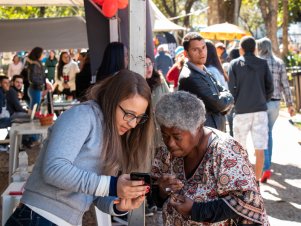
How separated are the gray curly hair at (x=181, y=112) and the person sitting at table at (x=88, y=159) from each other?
9 cm

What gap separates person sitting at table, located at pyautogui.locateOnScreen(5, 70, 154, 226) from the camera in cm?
231

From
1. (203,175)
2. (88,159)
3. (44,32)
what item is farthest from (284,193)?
(44,32)

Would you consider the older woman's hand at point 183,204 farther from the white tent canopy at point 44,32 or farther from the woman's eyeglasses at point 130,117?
the white tent canopy at point 44,32

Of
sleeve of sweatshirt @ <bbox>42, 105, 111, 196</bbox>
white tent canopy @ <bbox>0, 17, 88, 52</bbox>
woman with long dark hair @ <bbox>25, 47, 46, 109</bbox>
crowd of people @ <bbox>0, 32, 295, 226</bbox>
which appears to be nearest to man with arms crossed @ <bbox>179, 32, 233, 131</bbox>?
crowd of people @ <bbox>0, 32, 295, 226</bbox>

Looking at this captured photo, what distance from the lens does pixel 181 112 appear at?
2553 millimetres

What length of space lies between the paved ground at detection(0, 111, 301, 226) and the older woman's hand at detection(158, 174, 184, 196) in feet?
10.6

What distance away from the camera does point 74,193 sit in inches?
96.3

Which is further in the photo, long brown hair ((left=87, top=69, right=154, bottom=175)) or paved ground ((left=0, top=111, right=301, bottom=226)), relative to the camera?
paved ground ((left=0, top=111, right=301, bottom=226))

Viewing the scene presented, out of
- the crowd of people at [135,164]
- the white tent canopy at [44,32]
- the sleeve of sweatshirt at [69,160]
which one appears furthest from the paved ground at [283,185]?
the white tent canopy at [44,32]

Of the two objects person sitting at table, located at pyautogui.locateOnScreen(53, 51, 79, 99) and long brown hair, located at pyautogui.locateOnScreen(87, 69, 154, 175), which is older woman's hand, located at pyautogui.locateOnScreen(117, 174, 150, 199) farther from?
person sitting at table, located at pyautogui.locateOnScreen(53, 51, 79, 99)

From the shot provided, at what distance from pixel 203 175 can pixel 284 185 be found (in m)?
5.11

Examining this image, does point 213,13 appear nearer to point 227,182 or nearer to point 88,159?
point 227,182

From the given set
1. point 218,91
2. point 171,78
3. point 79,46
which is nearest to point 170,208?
point 218,91

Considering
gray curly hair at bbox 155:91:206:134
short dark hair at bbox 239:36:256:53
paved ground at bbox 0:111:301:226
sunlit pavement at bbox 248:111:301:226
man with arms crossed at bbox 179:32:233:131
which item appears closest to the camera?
gray curly hair at bbox 155:91:206:134
